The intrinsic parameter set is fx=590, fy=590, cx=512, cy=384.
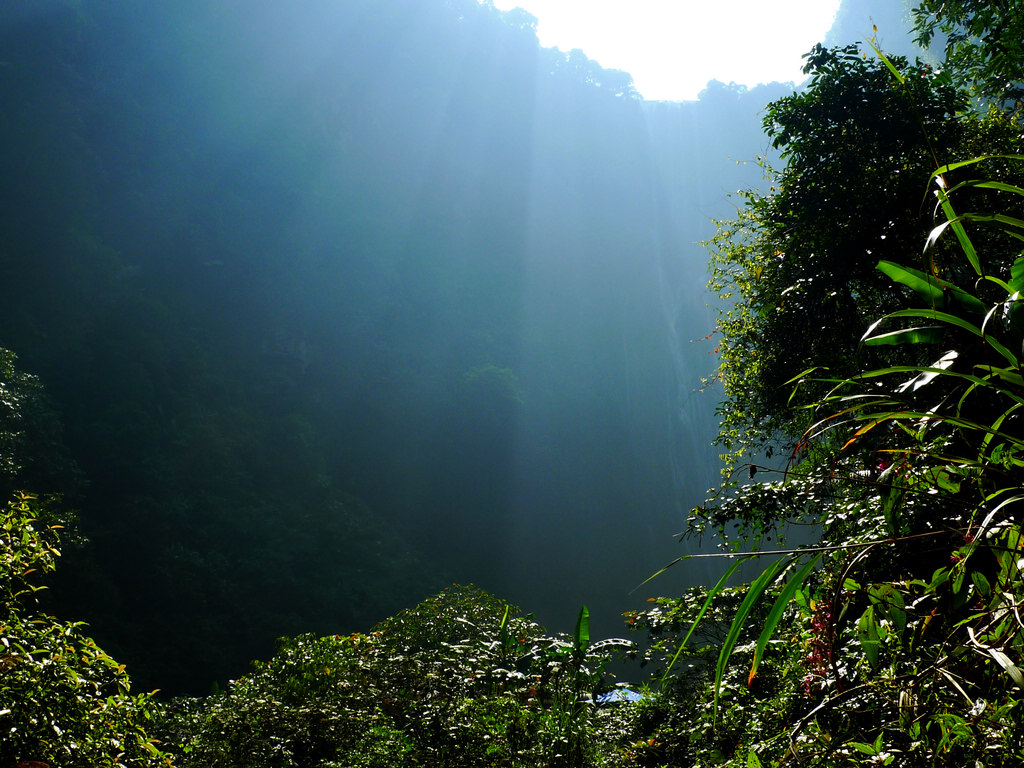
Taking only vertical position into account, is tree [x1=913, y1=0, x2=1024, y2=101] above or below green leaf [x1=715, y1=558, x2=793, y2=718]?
above

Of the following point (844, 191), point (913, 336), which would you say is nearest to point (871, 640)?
point (913, 336)

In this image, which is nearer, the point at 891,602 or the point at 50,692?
the point at 891,602

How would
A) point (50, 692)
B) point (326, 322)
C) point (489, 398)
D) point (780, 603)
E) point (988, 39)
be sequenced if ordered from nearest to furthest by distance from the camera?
1. point (780, 603)
2. point (50, 692)
3. point (988, 39)
4. point (326, 322)
5. point (489, 398)

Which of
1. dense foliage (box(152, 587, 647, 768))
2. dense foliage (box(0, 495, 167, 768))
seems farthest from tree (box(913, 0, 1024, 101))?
dense foliage (box(0, 495, 167, 768))

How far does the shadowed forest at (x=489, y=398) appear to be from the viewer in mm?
792

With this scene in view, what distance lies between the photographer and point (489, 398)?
61.5 ft

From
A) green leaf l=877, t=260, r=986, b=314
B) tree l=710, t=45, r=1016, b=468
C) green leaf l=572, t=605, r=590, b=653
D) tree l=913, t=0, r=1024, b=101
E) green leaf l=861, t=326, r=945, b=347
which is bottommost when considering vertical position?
green leaf l=861, t=326, r=945, b=347

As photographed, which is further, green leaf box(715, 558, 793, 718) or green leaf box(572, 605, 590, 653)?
green leaf box(572, 605, 590, 653)

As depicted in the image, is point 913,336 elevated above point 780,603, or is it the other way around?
point 913,336

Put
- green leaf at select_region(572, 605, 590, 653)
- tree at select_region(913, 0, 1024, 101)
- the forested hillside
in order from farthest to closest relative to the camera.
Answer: the forested hillside
tree at select_region(913, 0, 1024, 101)
green leaf at select_region(572, 605, 590, 653)

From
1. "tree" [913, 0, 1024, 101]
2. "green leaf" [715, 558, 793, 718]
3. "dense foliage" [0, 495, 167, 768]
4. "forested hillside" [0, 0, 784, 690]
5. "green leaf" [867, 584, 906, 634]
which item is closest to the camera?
"green leaf" [715, 558, 793, 718]

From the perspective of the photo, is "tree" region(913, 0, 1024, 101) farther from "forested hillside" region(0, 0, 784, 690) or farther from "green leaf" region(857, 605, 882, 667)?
"forested hillside" region(0, 0, 784, 690)

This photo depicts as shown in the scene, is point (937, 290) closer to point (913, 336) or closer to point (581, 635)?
point (913, 336)

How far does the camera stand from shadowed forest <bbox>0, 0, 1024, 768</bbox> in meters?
0.79
